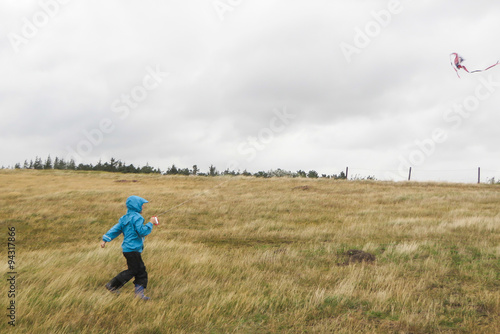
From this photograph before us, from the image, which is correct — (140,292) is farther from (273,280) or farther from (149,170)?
(149,170)

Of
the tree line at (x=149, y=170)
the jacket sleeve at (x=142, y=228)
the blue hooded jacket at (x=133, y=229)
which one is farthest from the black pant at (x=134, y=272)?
the tree line at (x=149, y=170)

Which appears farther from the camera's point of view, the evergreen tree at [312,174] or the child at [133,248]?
the evergreen tree at [312,174]

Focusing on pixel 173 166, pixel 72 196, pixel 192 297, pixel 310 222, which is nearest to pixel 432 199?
pixel 310 222

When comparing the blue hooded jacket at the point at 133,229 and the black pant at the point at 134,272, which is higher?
the blue hooded jacket at the point at 133,229

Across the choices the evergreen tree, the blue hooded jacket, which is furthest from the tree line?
the blue hooded jacket

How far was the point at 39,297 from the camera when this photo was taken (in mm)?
5625

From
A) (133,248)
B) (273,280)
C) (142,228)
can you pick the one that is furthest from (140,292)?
(273,280)

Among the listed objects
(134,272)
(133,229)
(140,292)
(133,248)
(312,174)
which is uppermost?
(312,174)

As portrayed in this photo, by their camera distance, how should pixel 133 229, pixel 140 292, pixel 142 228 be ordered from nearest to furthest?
pixel 140 292 < pixel 142 228 < pixel 133 229

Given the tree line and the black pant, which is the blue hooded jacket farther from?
the tree line

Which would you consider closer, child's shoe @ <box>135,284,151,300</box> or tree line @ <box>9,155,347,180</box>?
child's shoe @ <box>135,284,151,300</box>

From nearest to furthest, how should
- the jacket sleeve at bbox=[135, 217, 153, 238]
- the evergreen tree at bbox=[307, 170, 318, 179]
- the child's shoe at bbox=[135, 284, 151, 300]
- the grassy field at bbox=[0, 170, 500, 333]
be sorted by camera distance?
1. the grassy field at bbox=[0, 170, 500, 333]
2. the child's shoe at bbox=[135, 284, 151, 300]
3. the jacket sleeve at bbox=[135, 217, 153, 238]
4. the evergreen tree at bbox=[307, 170, 318, 179]

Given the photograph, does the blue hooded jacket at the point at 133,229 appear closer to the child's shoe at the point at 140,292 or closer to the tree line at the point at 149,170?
the child's shoe at the point at 140,292

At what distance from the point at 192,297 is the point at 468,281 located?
5556mm
